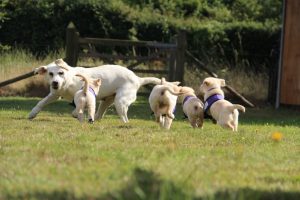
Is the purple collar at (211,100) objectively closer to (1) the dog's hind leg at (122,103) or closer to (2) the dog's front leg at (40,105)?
(1) the dog's hind leg at (122,103)

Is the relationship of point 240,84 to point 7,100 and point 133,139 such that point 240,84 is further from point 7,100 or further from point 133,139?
point 133,139

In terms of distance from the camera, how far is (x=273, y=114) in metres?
18.3

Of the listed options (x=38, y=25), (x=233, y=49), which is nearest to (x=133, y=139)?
(x=233, y=49)

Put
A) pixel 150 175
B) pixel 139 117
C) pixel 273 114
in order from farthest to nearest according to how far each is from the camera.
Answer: pixel 273 114 → pixel 139 117 → pixel 150 175

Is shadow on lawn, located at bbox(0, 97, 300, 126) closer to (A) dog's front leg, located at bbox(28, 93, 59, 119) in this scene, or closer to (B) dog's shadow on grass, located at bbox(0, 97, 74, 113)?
(B) dog's shadow on grass, located at bbox(0, 97, 74, 113)

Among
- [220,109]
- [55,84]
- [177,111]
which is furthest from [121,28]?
[220,109]

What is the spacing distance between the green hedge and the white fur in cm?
1153

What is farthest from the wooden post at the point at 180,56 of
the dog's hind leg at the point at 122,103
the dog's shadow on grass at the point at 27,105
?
the dog's hind leg at the point at 122,103

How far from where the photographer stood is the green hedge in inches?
980

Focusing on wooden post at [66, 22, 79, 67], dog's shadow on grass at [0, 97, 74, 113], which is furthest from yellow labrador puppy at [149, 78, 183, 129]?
wooden post at [66, 22, 79, 67]

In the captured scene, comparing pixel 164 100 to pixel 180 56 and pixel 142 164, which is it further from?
pixel 180 56

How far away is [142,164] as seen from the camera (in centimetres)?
645

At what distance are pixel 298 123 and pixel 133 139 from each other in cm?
766

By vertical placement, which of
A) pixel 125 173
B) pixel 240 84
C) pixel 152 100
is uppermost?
pixel 125 173
